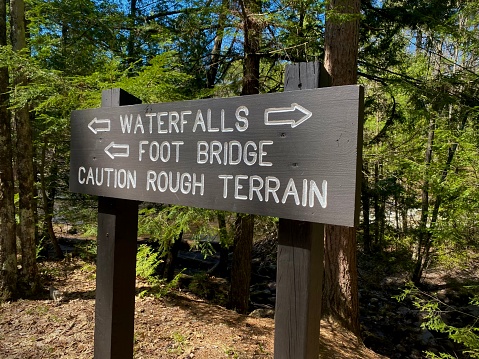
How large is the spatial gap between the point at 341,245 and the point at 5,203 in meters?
5.07

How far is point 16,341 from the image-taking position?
3846mm

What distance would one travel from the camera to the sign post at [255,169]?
4.10 feet

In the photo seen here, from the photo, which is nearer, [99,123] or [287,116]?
[287,116]

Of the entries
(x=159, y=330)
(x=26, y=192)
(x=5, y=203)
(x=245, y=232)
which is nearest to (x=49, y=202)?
(x=26, y=192)

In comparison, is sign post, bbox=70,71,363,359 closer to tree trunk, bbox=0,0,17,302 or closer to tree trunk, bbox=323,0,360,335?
tree trunk, bbox=323,0,360,335

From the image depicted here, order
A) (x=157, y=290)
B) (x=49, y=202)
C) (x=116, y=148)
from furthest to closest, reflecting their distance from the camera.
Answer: (x=49, y=202) → (x=157, y=290) → (x=116, y=148)

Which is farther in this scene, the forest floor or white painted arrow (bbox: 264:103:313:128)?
the forest floor

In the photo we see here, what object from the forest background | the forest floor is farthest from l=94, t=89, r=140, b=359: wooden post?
the forest background

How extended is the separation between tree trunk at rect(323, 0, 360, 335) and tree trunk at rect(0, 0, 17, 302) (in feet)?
15.5

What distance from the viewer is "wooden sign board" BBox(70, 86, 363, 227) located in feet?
4.04

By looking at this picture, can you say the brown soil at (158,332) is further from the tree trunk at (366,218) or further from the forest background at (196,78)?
the tree trunk at (366,218)

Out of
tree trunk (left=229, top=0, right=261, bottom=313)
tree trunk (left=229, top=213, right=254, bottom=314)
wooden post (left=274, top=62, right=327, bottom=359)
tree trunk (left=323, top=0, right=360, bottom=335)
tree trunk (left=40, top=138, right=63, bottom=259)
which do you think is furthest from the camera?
tree trunk (left=40, top=138, right=63, bottom=259)

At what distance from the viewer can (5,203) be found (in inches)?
→ 204

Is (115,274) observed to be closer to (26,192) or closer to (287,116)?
(287,116)
